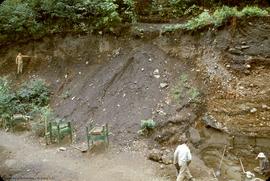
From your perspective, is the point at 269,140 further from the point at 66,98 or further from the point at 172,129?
the point at 66,98

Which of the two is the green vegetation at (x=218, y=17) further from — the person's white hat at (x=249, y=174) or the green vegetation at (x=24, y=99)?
the green vegetation at (x=24, y=99)

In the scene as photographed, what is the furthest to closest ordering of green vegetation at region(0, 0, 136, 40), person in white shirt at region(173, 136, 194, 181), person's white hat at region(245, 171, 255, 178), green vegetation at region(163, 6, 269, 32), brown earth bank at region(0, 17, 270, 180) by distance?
green vegetation at region(0, 0, 136, 40) → green vegetation at region(163, 6, 269, 32) → brown earth bank at region(0, 17, 270, 180) → person's white hat at region(245, 171, 255, 178) → person in white shirt at region(173, 136, 194, 181)

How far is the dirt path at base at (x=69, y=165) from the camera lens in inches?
376

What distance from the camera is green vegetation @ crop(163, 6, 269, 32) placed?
11703mm

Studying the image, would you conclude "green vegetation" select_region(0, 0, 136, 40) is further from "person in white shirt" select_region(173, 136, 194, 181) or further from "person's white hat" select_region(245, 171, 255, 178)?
"person's white hat" select_region(245, 171, 255, 178)

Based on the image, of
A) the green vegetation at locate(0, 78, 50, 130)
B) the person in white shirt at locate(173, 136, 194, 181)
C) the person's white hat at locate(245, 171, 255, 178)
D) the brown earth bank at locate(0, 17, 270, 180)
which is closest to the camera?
the person in white shirt at locate(173, 136, 194, 181)

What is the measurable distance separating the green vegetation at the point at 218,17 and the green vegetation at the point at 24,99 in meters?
5.21

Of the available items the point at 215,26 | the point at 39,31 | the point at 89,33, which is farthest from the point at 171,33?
the point at 39,31

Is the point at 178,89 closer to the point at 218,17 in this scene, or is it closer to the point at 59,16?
the point at 218,17

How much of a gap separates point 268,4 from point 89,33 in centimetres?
668

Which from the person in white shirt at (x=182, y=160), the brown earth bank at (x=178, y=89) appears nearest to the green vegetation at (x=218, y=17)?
the brown earth bank at (x=178, y=89)

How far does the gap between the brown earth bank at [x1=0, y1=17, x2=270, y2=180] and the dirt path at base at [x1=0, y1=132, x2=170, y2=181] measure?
52 cm

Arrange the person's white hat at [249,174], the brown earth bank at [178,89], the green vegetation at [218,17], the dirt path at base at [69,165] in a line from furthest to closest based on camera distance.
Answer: the green vegetation at [218,17] < the brown earth bank at [178,89] < the dirt path at base at [69,165] < the person's white hat at [249,174]

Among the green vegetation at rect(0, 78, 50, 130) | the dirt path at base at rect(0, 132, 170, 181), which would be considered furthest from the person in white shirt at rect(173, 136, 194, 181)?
the green vegetation at rect(0, 78, 50, 130)
